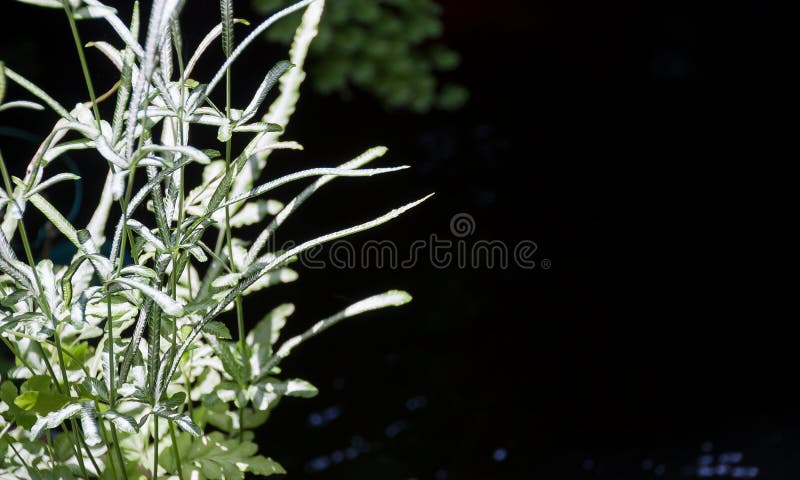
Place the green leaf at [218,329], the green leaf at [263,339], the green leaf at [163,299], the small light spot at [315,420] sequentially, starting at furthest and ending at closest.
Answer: the small light spot at [315,420], the green leaf at [263,339], the green leaf at [218,329], the green leaf at [163,299]

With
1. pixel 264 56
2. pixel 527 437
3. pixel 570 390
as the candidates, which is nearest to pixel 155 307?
pixel 527 437

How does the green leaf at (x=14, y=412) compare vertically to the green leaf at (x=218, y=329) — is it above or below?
below

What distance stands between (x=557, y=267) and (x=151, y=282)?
136cm

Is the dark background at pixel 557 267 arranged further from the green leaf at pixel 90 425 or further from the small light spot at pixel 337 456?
the green leaf at pixel 90 425

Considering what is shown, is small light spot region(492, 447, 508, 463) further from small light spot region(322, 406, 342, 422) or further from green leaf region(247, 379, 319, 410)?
green leaf region(247, 379, 319, 410)

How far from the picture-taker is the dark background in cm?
140

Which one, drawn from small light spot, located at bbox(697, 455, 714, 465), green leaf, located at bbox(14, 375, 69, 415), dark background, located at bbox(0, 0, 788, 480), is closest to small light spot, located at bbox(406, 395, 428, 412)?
dark background, located at bbox(0, 0, 788, 480)

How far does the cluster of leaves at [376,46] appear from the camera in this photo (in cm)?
195

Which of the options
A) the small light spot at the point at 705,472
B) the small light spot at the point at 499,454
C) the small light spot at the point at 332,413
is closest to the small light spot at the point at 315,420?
the small light spot at the point at 332,413

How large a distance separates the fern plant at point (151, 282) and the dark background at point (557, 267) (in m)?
0.47

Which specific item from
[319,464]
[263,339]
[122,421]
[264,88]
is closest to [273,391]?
[263,339]

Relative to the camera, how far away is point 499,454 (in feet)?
4.48

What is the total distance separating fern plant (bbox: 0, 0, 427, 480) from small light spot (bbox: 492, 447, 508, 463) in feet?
2.01

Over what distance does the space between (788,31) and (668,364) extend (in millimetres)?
1923
